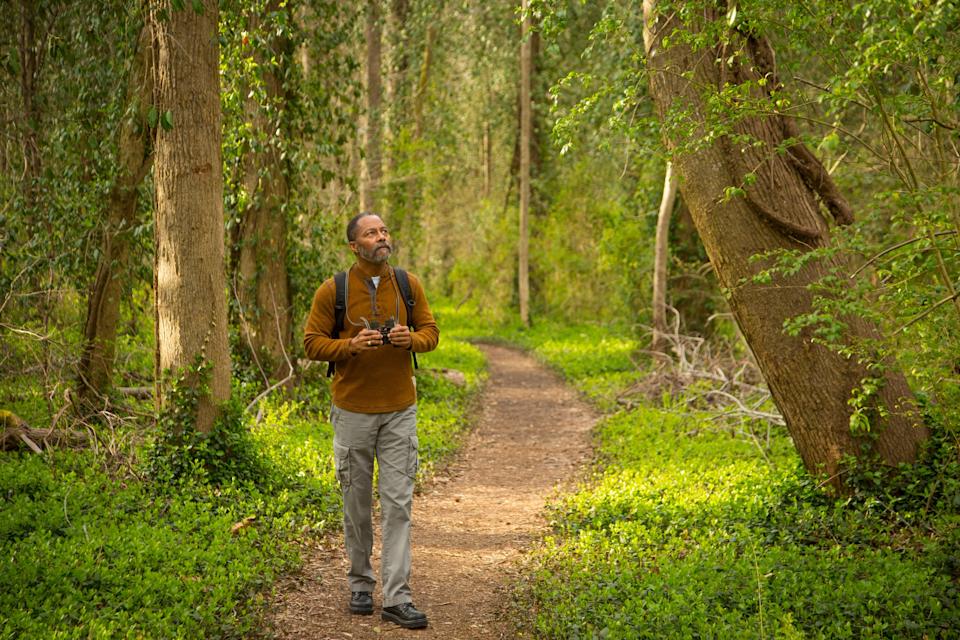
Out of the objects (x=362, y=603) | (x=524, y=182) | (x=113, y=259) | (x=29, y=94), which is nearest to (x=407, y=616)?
(x=362, y=603)

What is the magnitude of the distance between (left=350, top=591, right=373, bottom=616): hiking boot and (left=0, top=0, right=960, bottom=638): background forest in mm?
618

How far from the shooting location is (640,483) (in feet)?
26.6

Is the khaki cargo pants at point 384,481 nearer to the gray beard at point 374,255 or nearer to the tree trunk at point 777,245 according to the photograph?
the gray beard at point 374,255

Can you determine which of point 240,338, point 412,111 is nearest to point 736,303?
point 240,338

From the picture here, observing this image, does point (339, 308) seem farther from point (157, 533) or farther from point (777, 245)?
point (777, 245)

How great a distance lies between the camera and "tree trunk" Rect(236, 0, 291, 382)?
10.6 meters

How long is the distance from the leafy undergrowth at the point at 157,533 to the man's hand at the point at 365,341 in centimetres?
167

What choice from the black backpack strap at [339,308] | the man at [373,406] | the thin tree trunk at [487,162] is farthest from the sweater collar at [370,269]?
the thin tree trunk at [487,162]

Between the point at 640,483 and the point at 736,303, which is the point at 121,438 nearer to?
the point at 640,483

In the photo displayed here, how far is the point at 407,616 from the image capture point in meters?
5.00

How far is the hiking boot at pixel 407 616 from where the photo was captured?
500cm

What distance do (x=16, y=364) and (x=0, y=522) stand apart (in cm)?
306

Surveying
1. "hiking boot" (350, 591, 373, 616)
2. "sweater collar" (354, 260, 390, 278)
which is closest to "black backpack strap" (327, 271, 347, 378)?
"sweater collar" (354, 260, 390, 278)

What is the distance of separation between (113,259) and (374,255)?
4914mm
